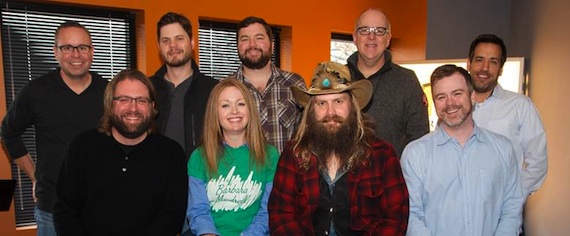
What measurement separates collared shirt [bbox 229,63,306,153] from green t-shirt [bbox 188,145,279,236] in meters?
0.50

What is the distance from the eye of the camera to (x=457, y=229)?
2.29m

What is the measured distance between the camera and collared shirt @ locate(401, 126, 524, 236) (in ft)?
7.47

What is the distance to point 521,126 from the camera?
287 cm

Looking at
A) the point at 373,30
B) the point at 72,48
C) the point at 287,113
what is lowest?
the point at 287,113

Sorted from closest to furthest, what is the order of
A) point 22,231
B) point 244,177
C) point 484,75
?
point 244,177 → point 484,75 → point 22,231

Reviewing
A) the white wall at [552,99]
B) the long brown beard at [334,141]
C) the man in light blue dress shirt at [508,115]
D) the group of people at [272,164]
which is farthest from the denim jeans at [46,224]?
the white wall at [552,99]

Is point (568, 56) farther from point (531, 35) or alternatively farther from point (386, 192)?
point (386, 192)

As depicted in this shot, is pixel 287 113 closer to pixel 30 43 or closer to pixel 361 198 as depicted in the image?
pixel 361 198

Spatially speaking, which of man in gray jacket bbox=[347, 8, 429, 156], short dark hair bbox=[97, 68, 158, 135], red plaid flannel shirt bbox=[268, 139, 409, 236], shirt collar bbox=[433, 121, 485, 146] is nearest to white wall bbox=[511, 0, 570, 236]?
man in gray jacket bbox=[347, 8, 429, 156]

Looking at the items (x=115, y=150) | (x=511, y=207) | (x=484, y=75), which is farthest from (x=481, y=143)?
(x=115, y=150)

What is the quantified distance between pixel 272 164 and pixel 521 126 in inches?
61.7

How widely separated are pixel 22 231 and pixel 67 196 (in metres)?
2.41

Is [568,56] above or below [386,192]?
above

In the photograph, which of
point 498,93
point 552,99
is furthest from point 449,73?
point 552,99
